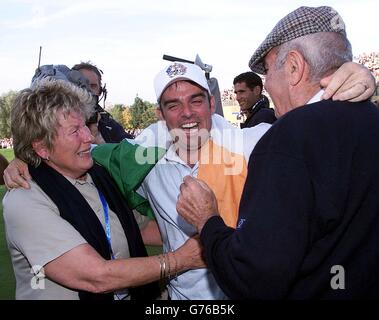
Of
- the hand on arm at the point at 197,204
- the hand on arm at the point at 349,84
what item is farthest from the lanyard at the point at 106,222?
the hand on arm at the point at 349,84

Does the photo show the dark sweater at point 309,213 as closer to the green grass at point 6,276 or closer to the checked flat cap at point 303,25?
the checked flat cap at point 303,25

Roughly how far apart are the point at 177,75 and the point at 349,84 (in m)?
1.40

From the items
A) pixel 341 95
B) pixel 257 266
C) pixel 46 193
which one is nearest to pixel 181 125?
pixel 46 193

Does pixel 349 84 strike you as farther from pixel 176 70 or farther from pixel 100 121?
pixel 100 121

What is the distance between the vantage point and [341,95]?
1.62 metres

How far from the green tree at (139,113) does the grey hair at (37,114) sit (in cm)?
8140

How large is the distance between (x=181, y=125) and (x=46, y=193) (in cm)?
93

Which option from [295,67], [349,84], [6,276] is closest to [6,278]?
[6,276]

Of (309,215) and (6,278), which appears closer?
(309,215)

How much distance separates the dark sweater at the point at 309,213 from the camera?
141cm

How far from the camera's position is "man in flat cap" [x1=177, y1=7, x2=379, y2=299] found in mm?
1413

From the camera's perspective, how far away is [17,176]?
241 centimetres
